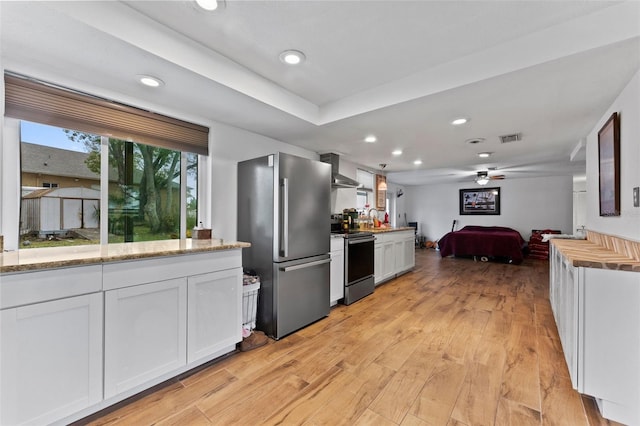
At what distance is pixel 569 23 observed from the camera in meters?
1.64

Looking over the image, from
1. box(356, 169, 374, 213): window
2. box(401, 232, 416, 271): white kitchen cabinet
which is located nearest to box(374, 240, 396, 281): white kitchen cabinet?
box(401, 232, 416, 271): white kitchen cabinet

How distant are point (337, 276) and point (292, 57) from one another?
240 cm

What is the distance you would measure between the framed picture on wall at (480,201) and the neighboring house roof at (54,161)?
9.20 m

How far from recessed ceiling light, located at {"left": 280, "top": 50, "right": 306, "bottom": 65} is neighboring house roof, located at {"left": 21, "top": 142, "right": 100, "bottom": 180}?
1769 millimetres

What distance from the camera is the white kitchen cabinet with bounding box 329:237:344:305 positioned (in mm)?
3303

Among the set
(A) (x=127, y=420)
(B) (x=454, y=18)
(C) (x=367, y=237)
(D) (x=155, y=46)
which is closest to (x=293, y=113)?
(D) (x=155, y=46)

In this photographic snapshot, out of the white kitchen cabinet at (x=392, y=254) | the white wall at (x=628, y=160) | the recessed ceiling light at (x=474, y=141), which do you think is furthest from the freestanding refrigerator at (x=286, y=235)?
the white wall at (x=628, y=160)

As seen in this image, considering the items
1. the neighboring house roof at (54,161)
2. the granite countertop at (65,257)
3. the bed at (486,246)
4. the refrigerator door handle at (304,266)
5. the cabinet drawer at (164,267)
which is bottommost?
the bed at (486,246)

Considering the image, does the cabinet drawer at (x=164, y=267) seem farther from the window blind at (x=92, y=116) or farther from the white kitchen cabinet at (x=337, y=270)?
the white kitchen cabinet at (x=337, y=270)

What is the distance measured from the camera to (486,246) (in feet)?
21.6

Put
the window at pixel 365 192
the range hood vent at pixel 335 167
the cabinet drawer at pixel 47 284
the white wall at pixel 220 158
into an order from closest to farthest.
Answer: the cabinet drawer at pixel 47 284
the white wall at pixel 220 158
the range hood vent at pixel 335 167
the window at pixel 365 192

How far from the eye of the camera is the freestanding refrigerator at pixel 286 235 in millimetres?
2525

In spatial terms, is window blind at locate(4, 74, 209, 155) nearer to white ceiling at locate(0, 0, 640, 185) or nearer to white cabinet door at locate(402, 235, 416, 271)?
white ceiling at locate(0, 0, 640, 185)

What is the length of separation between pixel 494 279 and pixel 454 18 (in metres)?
4.58
